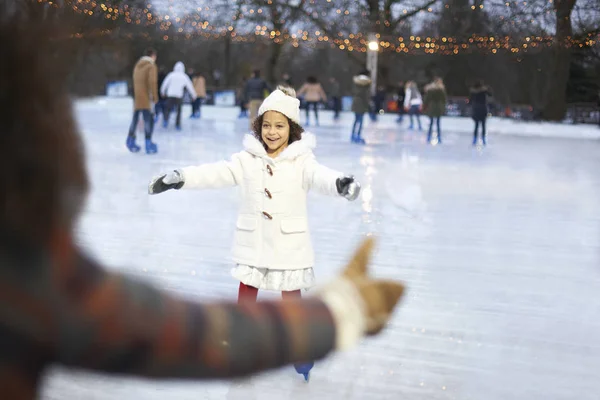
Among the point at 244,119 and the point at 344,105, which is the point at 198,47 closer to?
the point at 344,105

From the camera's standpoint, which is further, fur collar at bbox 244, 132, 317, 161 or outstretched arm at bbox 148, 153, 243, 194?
fur collar at bbox 244, 132, 317, 161

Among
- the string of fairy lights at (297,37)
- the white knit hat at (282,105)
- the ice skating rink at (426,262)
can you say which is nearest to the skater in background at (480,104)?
the ice skating rink at (426,262)

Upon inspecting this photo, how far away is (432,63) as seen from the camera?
31328mm

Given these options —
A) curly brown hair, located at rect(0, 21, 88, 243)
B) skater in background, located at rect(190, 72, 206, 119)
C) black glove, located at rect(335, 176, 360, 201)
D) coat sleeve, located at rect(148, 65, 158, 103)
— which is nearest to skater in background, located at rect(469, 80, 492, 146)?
coat sleeve, located at rect(148, 65, 158, 103)

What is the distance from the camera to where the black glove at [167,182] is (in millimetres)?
3028

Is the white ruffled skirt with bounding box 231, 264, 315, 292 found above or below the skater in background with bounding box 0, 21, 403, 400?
below

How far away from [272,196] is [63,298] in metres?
2.46

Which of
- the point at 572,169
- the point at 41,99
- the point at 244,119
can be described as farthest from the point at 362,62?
the point at 41,99

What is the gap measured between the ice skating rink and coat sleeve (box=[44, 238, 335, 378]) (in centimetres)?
4

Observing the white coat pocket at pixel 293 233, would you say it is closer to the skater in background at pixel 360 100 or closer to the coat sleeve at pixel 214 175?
the coat sleeve at pixel 214 175

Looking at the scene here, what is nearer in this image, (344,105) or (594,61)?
(594,61)

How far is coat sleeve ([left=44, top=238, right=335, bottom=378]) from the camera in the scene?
72 cm

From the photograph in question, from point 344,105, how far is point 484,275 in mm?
23988

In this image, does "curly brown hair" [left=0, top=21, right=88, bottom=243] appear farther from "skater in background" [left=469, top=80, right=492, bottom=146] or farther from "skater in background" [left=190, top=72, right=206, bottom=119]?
"skater in background" [left=190, top=72, right=206, bottom=119]
